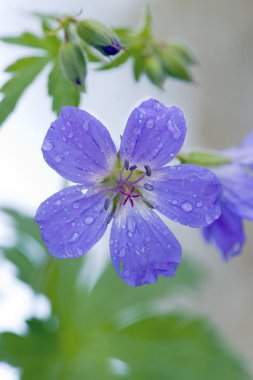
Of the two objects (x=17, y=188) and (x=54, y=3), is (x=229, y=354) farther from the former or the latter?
(x=54, y=3)

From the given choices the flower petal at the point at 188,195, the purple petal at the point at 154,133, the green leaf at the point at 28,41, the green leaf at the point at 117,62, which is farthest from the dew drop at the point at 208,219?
the green leaf at the point at 28,41

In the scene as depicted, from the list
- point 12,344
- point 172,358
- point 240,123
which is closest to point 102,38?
point 12,344

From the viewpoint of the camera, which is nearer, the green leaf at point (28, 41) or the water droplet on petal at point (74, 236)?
the water droplet on petal at point (74, 236)

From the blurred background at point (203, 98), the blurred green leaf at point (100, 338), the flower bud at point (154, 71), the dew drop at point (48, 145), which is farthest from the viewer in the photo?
the blurred background at point (203, 98)

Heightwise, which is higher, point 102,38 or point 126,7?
point 102,38

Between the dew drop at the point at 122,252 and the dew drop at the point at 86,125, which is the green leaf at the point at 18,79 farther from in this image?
the dew drop at the point at 122,252

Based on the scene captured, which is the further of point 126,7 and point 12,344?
point 126,7
